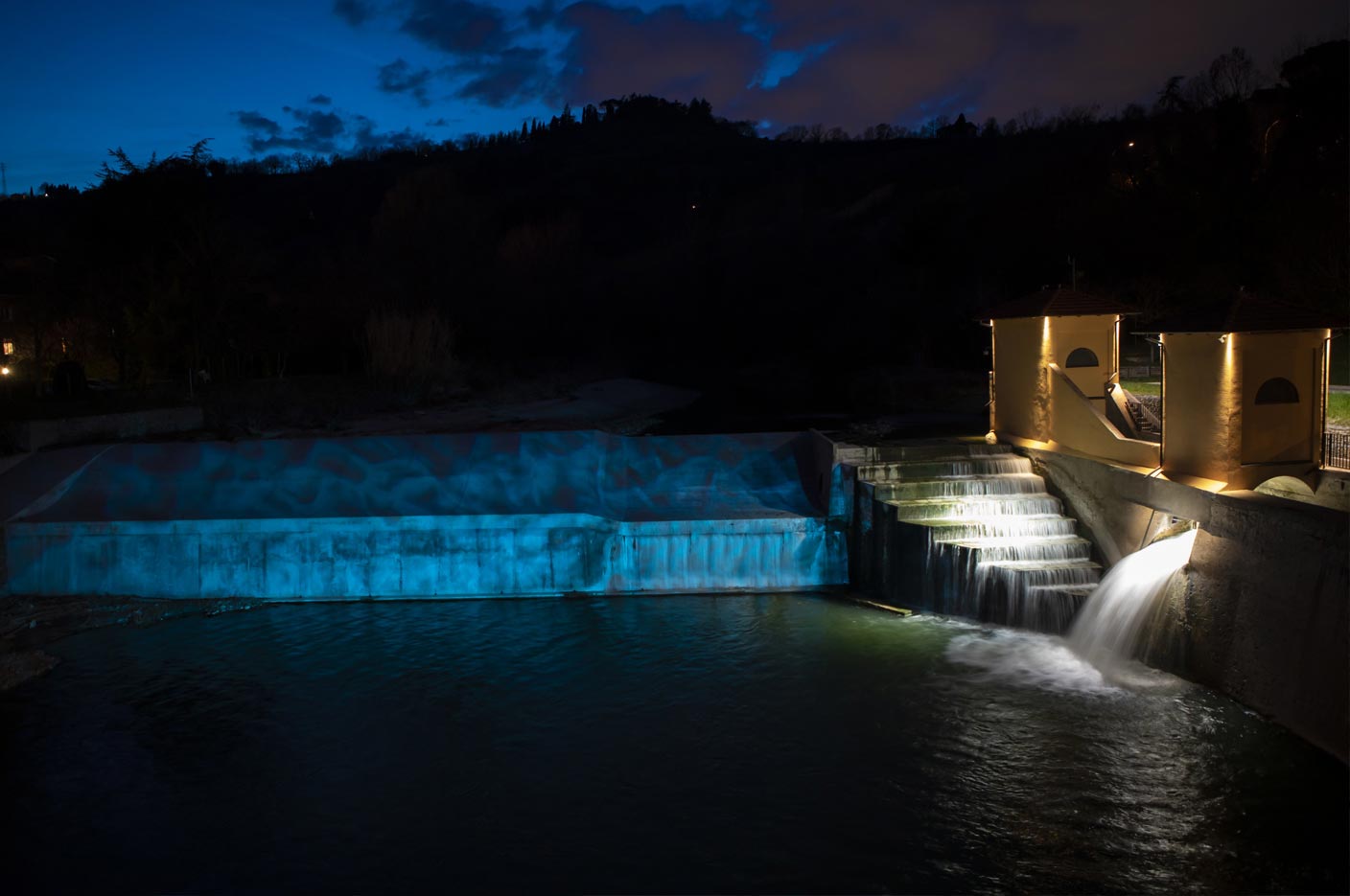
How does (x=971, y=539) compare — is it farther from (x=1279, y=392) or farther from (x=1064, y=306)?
(x=1279, y=392)

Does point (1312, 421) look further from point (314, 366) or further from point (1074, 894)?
point (314, 366)

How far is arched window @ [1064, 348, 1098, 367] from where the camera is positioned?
18156 mm

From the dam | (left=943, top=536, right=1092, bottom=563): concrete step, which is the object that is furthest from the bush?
(left=943, top=536, right=1092, bottom=563): concrete step

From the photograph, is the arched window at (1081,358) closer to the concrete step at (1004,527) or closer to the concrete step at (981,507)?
the concrete step at (981,507)

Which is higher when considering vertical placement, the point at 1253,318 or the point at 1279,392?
the point at 1253,318

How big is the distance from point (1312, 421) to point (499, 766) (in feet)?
36.4

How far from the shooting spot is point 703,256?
244 feet

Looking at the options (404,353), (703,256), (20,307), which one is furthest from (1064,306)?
(703,256)

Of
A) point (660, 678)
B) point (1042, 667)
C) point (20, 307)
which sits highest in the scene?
point (20, 307)

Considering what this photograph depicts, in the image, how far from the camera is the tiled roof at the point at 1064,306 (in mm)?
17859

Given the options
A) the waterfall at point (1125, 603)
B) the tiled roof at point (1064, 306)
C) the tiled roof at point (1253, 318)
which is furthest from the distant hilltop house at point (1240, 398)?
the tiled roof at point (1064, 306)

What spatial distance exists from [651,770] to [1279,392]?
9.30m

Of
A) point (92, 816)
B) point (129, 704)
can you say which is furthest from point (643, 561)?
point (92, 816)

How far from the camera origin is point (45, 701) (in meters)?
13.4
